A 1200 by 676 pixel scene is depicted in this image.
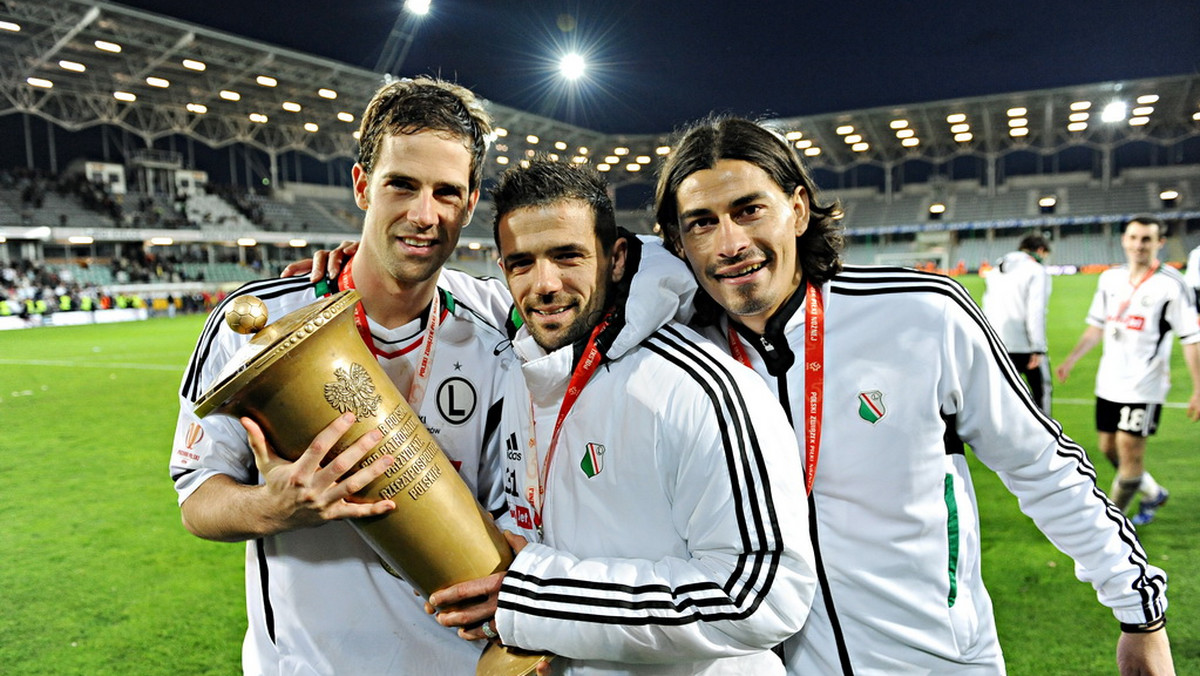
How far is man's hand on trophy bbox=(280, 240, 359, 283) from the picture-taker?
7.20 feet

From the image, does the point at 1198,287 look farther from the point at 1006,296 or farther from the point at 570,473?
the point at 570,473

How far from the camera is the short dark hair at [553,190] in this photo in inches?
71.8

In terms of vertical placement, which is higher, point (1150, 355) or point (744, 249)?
point (744, 249)

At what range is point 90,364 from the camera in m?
14.6

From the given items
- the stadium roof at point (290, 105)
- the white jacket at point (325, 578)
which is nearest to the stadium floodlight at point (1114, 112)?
the stadium roof at point (290, 105)

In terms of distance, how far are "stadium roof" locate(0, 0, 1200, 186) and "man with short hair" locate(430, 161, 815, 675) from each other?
28288 mm

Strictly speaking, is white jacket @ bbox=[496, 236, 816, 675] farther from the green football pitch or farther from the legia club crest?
the green football pitch

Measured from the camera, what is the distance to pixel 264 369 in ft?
4.68

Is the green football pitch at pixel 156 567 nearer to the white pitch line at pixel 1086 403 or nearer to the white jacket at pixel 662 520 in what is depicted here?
the white pitch line at pixel 1086 403

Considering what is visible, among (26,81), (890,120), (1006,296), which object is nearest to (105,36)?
(26,81)

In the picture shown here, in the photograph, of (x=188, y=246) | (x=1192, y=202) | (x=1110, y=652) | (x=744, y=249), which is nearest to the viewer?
(x=744, y=249)

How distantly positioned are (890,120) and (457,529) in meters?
46.8

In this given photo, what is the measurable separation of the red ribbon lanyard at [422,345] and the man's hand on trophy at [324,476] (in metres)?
0.56

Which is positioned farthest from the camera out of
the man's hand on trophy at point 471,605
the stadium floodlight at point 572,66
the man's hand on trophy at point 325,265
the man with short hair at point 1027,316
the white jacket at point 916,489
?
the stadium floodlight at point 572,66
